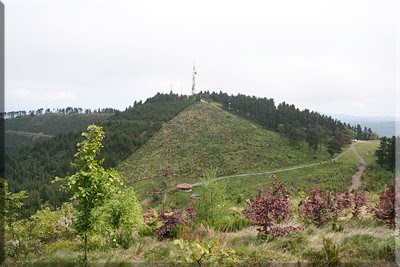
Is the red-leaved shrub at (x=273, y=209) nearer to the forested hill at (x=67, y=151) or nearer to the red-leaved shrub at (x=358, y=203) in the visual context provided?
the red-leaved shrub at (x=358, y=203)

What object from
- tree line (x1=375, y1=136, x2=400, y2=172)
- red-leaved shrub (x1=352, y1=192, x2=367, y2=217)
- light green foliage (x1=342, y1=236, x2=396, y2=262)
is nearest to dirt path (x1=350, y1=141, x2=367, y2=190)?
tree line (x1=375, y1=136, x2=400, y2=172)

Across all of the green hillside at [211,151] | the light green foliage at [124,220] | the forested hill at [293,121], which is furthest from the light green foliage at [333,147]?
the light green foliage at [124,220]

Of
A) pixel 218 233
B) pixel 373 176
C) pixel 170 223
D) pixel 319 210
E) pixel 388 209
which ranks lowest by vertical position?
pixel 373 176

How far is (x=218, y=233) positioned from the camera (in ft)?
29.8

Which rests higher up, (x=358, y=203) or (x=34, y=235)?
(x=358, y=203)

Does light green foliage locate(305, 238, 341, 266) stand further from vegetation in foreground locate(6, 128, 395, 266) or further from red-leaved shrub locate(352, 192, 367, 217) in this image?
red-leaved shrub locate(352, 192, 367, 217)

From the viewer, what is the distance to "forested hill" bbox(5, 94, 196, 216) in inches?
2969

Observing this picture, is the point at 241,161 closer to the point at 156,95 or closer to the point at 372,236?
the point at 372,236

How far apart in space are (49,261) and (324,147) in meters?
81.2

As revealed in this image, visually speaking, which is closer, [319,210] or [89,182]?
[89,182]

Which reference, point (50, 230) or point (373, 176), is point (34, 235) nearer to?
point (50, 230)

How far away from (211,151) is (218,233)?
224 ft

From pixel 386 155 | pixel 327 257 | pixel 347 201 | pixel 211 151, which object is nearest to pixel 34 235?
pixel 327 257

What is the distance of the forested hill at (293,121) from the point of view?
7869cm
